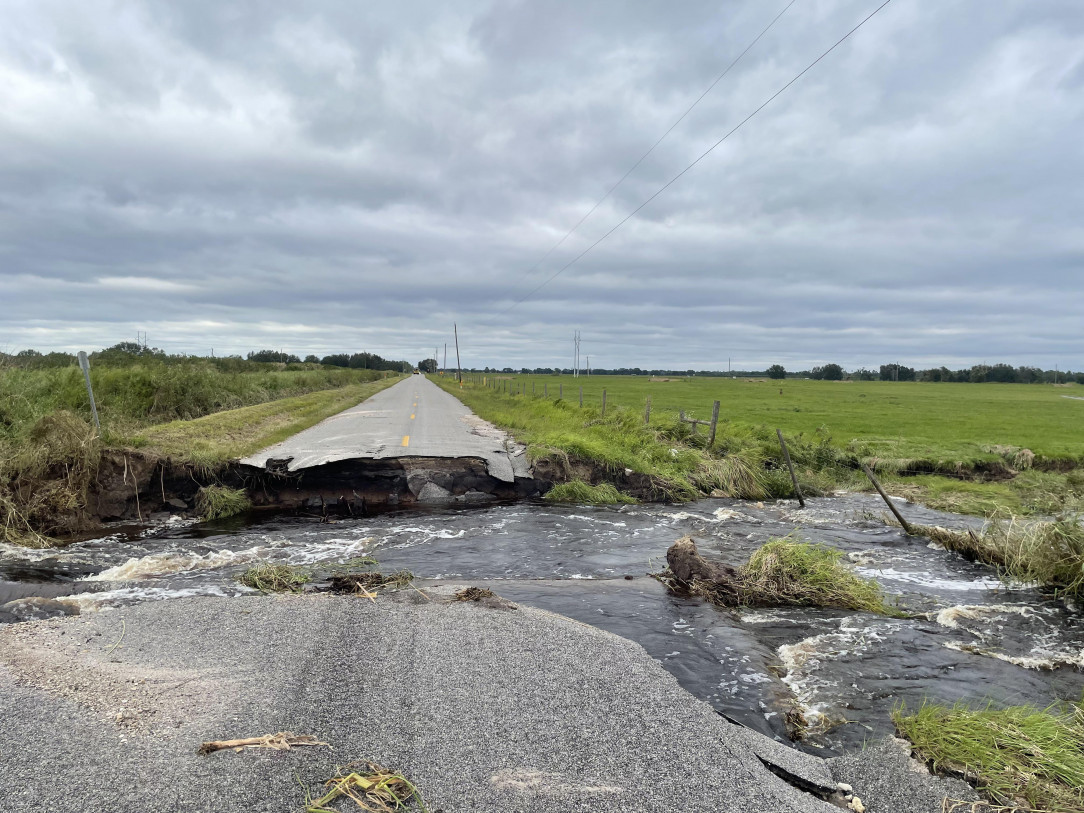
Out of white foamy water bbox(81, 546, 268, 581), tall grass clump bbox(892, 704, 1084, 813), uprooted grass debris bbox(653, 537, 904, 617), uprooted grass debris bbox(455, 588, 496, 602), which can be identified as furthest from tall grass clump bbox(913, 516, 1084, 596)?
white foamy water bbox(81, 546, 268, 581)

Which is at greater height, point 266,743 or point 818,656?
point 266,743

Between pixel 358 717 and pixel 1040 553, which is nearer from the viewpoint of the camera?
pixel 358 717

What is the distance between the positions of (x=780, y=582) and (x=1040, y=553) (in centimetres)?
431

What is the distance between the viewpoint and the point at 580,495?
1515cm

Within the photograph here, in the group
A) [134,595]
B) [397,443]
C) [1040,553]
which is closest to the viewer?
[134,595]

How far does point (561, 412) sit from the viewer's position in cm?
2523

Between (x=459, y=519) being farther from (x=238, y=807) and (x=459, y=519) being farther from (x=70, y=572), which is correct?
(x=238, y=807)

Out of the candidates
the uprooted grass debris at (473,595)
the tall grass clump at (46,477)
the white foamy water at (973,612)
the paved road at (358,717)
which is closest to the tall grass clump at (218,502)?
the tall grass clump at (46,477)

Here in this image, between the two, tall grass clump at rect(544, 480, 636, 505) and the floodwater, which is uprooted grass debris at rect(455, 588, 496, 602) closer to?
the floodwater

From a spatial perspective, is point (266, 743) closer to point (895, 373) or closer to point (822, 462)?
point (822, 462)

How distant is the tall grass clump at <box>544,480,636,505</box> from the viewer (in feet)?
49.5

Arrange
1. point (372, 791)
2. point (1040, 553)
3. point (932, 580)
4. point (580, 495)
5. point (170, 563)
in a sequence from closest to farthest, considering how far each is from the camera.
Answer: point (372, 791), point (170, 563), point (1040, 553), point (932, 580), point (580, 495)

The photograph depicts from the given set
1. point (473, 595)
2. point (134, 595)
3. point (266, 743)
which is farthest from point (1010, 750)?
point (134, 595)

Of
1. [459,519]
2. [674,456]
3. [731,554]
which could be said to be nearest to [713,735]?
[731,554]
